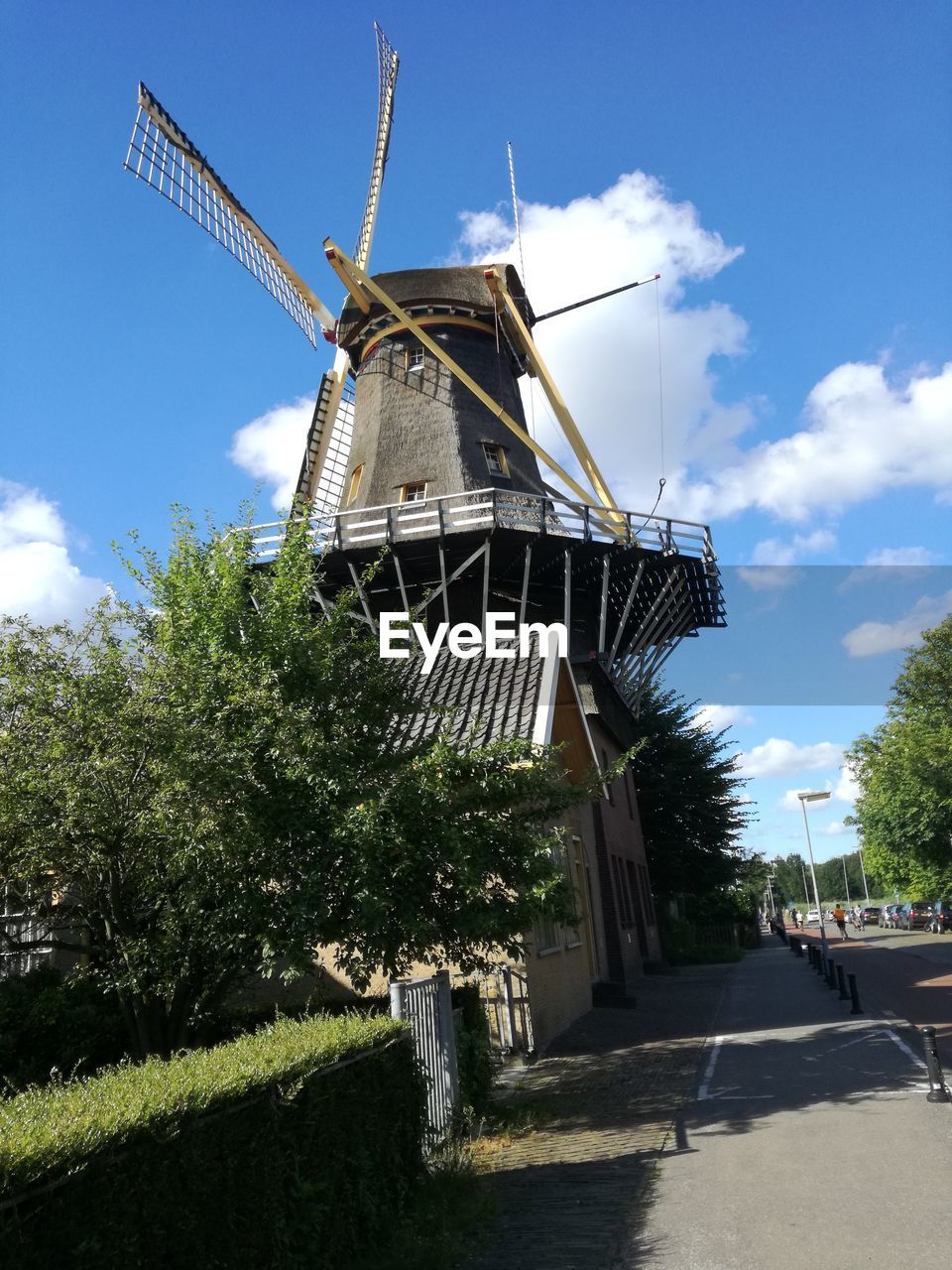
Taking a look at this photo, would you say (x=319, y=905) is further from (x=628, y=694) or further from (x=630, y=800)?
(x=630, y=800)

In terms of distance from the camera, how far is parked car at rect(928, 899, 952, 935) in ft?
152

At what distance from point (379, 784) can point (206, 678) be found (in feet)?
6.75

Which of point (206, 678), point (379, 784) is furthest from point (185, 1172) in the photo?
point (206, 678)

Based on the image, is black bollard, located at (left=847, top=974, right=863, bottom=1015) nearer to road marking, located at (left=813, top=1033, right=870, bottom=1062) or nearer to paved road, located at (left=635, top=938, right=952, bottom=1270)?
road marking, located at (left=813, top=1033, right=870, bottom=1062)

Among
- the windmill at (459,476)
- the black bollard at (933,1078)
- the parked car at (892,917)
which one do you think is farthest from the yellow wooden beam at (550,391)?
the parked car at (892,917)

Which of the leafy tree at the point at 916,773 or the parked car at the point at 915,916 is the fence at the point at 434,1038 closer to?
the leafy tree at the point at 916,773

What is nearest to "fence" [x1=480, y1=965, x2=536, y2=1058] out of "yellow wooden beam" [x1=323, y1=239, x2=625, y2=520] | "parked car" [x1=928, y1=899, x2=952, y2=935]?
"yellow wooden beam" [x1=323, y1=239, x2=625, y2=520]

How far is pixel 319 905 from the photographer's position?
8812 mm

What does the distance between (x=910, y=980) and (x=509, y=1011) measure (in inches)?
554

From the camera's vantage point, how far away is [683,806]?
33406mm

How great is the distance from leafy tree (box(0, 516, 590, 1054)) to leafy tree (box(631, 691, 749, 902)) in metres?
23.6

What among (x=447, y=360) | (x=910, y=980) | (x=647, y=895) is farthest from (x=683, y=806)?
(x=447, y=360)

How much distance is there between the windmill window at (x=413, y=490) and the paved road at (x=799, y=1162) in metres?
16.9

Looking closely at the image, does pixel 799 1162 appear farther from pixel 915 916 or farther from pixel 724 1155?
pixel 915 916
